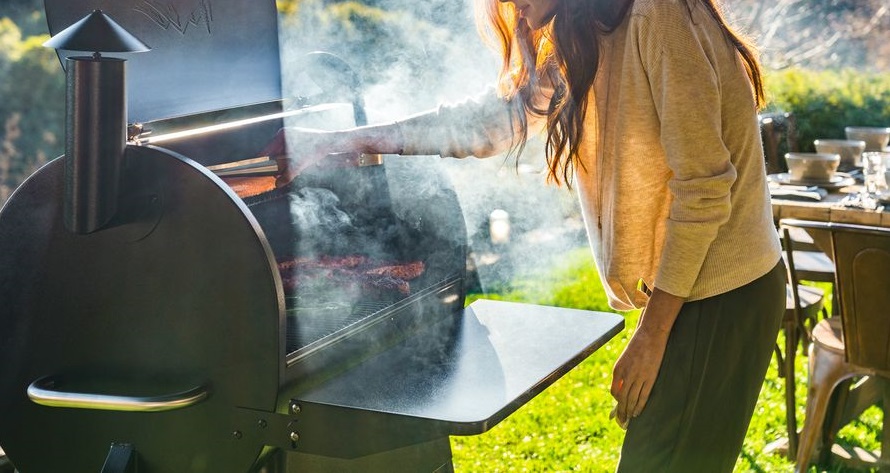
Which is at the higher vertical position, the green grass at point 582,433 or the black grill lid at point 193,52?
the black grill lid at point 193,52

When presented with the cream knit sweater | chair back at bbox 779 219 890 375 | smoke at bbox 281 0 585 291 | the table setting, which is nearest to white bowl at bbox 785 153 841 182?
the table setting

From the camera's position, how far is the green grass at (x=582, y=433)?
3639 millimetres

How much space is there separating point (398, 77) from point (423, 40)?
102cm

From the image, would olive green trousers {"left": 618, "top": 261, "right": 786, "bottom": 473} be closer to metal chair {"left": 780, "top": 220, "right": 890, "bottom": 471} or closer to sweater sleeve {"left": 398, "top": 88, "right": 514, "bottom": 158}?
sweater sleeve {"left": 398, "top": 88, "right": 514, "bottom": 158}

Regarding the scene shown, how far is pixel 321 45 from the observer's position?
196 inches

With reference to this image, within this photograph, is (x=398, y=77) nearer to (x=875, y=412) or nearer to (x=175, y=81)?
(x=175, y=81)

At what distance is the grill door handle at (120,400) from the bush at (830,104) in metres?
6.70

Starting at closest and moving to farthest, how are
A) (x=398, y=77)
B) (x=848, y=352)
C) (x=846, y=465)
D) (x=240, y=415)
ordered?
1. (x=240, y=415)
2. (x=848, y=352)
3. (x=846, y=465)
4. (x=398, y=77)

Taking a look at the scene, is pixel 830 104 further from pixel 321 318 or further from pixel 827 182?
pixel 321 318

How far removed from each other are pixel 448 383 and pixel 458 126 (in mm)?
735

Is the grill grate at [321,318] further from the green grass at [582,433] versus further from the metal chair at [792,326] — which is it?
the metal chair at [792,326]

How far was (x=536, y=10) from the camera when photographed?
6.02 ft

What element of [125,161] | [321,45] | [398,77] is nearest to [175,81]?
[125,161]

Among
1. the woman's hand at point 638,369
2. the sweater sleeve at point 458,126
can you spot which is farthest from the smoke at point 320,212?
the woman's hand at point 638,369
